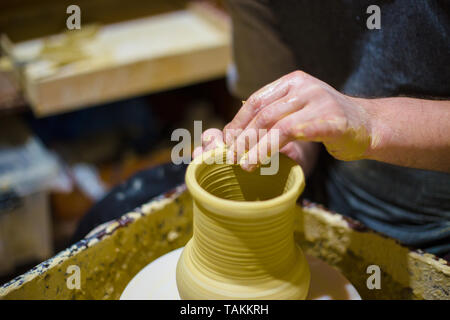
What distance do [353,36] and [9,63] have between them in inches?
66.0

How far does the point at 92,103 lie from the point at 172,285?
1342 mm

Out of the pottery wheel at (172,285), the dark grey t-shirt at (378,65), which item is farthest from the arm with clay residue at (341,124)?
the pottery wheel at (172,285)

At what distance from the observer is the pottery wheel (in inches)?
37.5

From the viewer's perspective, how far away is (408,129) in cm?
85

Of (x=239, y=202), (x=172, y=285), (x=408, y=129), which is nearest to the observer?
(x=239, y=202)

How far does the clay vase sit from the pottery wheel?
0.23ft

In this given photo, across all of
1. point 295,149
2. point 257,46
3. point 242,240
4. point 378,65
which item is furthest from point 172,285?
point 257,46

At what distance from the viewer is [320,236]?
115cm

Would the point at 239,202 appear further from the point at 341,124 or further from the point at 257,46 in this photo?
the point at 257,46

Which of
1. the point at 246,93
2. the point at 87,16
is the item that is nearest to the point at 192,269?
the point at 246,93

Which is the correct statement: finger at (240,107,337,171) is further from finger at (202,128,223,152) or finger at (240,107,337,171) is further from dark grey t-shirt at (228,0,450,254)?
dark grey t-shirt at (228,0,450,254)

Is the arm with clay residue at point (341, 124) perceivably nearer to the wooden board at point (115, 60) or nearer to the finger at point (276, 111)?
the finger at point (276, 111)

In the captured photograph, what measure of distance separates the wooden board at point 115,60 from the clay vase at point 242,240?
131 centimetres

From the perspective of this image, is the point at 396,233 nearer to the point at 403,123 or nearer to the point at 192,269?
the point at 403,123
